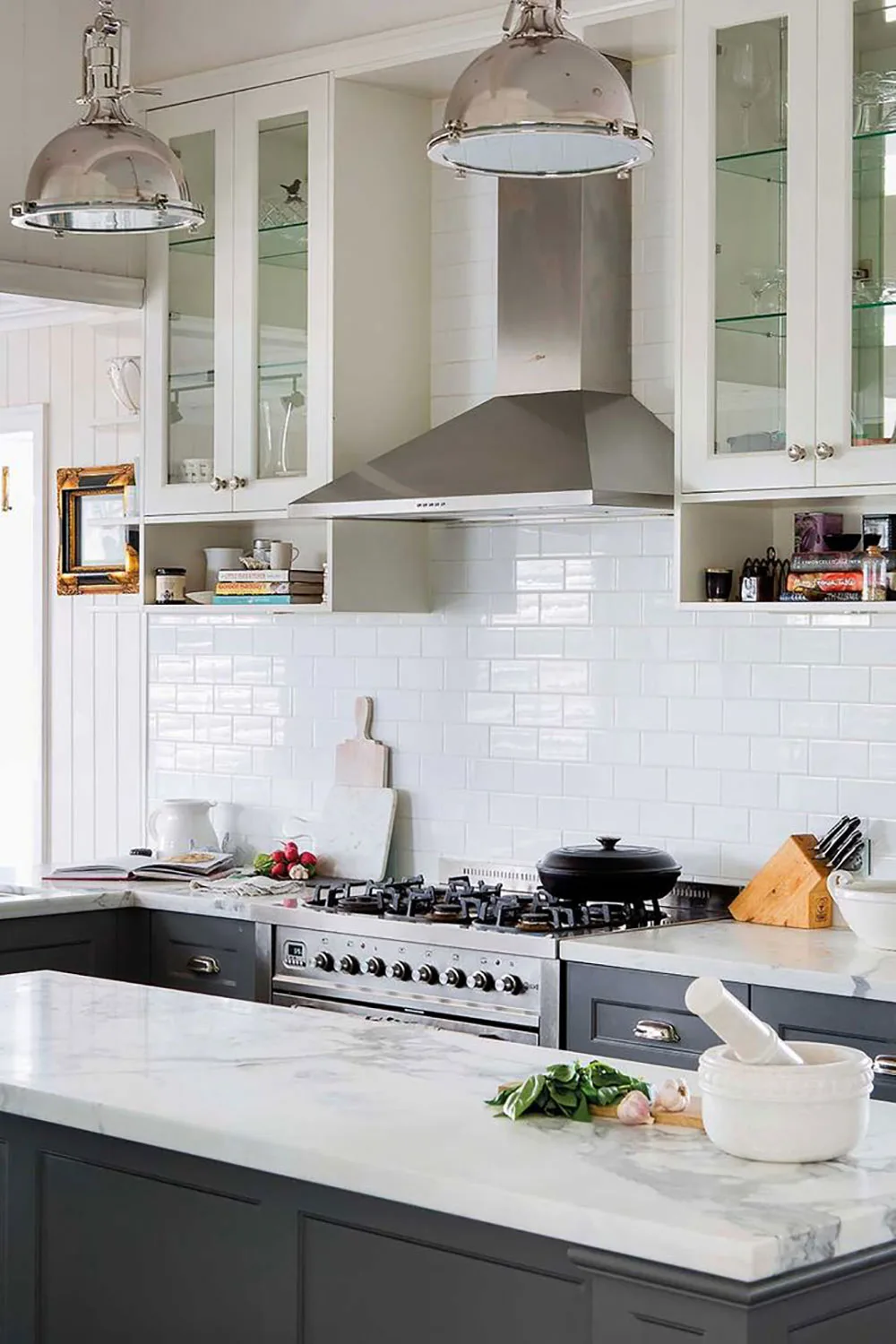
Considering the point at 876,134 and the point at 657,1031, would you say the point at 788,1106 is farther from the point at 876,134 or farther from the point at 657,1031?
the point at 876,134

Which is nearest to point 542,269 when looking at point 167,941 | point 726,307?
point 726,307

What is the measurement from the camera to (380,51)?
511 centimetres

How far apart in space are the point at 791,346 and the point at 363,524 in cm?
147

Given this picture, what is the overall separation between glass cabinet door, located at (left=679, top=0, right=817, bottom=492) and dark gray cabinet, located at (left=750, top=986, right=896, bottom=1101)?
115 cm

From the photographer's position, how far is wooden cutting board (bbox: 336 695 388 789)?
5.54 meters

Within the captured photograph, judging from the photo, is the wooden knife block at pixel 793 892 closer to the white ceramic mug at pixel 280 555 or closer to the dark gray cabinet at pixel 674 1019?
the dark gray cabinet at pixel 674 1019

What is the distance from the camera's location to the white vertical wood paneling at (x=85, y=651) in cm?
622

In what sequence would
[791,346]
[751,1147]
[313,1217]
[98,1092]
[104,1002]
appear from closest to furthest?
[751,1147] → [313,1217] → [98,1092] → [104,1002] → [791,346]

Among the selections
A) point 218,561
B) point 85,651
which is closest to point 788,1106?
point 218,561

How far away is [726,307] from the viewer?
444 centimetres

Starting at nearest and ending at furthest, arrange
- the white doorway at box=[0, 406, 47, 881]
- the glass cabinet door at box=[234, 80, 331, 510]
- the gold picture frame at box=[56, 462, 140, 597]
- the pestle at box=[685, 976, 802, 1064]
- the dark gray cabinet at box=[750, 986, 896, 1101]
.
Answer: the pestle at box=[685, 976, 802, 1064]
the dark gray cabinet at box=[750, 986, 896, 1101]
the glass cabinet door at box=[234, 80, 331, 510]
the gold picture frame at box=[56, 462, 140, 597]
the white doorway at box=[0, 406, 47, 881]

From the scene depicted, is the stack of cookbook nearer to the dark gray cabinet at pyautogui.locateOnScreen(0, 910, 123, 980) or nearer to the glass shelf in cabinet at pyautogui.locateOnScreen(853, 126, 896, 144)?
the dark gray cabinet at pyautogui.locateOnScreen(0, 910, 123, 980)

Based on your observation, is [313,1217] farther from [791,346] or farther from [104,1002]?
[791,346]

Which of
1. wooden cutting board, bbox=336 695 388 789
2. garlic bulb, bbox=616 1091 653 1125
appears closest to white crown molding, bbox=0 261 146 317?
wooden cutting board, bbox=336 695 388 789
